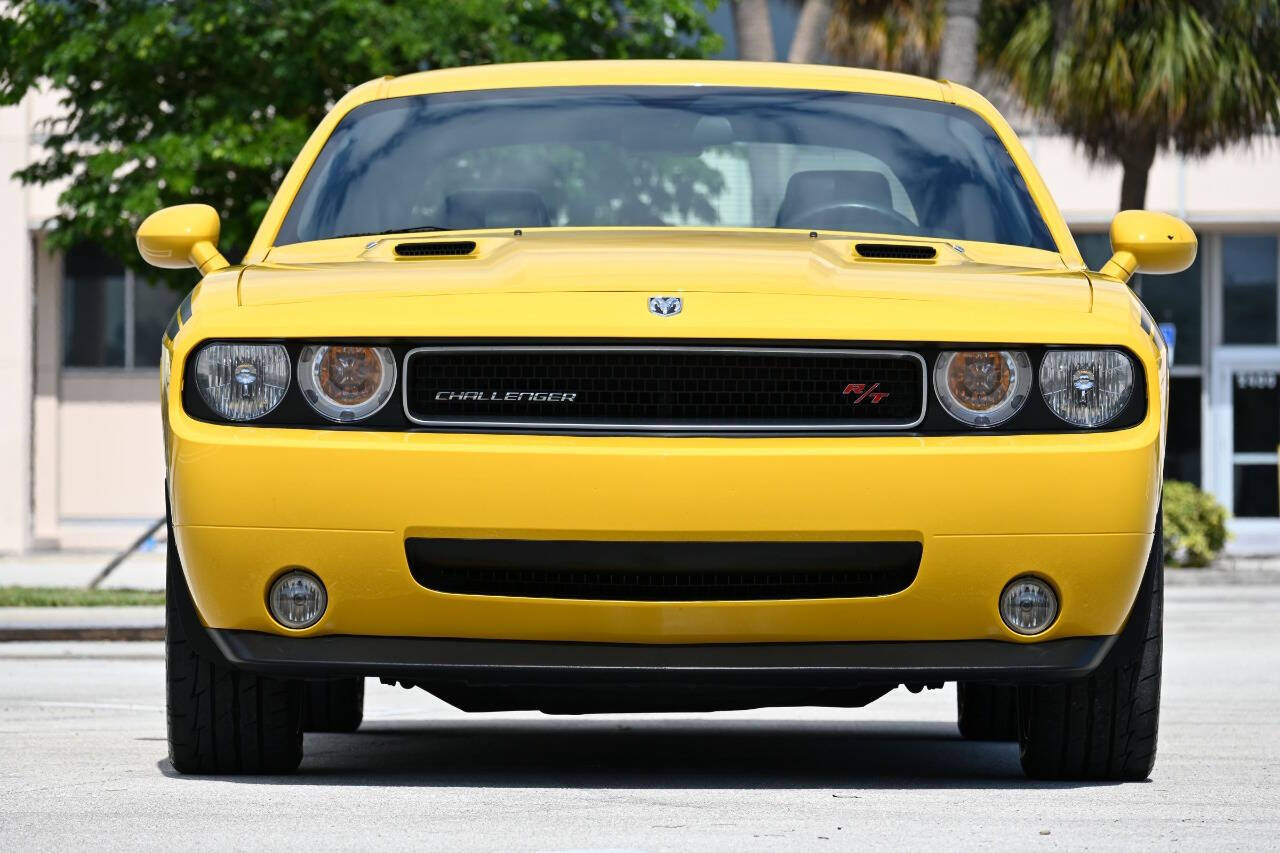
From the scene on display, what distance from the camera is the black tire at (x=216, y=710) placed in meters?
5.35

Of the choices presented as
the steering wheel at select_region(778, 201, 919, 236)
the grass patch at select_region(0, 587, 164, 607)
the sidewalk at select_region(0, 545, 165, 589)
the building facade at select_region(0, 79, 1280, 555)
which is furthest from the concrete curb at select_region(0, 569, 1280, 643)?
the building facade at select_region(0, 79, 1280, 555)

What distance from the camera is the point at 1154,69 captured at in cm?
2311

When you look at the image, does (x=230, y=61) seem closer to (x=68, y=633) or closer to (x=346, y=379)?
(x=68, y=633)

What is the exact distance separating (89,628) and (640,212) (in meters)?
9.10

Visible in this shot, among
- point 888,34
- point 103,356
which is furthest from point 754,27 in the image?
point 103,356

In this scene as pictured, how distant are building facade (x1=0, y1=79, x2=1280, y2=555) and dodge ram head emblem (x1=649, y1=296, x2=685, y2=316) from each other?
2761 cm

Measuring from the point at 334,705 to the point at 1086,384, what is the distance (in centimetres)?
294

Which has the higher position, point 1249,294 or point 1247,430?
point 1249,294

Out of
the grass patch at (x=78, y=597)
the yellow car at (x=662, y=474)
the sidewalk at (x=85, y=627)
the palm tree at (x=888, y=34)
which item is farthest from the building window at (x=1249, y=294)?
the yellow car at (x=662, y=474)

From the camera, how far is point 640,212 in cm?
647

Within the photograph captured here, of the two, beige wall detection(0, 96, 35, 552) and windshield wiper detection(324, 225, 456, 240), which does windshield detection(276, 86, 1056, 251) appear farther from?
beige wall detection(0, 96, 35, 552)

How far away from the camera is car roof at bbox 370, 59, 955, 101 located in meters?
6.70

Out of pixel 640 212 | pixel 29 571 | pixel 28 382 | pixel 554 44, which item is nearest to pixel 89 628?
pixel 554 44

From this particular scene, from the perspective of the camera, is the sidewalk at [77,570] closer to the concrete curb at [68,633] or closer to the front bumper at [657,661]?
the concrete curb at [68,633]
